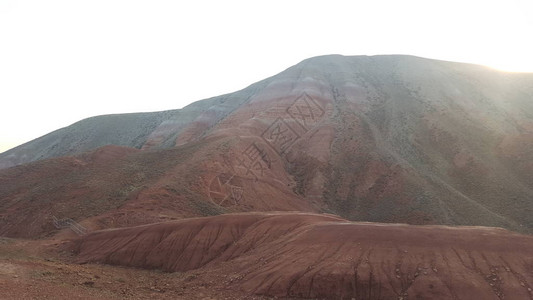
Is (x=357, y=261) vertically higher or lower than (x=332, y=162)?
higher

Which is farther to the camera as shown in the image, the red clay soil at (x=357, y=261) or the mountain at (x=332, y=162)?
the mountain at (x=332, y=162)

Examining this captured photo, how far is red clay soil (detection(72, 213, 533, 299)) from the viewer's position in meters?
14.0

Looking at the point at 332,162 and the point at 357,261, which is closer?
the point at 357,261

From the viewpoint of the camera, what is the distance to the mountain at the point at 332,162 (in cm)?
3688

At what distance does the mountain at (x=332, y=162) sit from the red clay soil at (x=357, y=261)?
44.7ft

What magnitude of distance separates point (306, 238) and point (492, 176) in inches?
1423

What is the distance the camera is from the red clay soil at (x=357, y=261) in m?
14.0

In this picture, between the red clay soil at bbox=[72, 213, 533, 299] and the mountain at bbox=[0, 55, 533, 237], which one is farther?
the mountain at bbox=[0, 55, 533, 237]

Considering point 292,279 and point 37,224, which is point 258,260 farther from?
point 37,224

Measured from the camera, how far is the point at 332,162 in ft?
171

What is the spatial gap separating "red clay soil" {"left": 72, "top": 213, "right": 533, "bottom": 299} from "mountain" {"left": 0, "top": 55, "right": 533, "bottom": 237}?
44.7 feet

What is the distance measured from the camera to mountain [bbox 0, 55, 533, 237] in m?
36.9

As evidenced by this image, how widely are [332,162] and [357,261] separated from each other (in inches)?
1458

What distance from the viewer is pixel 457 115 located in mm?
57656
